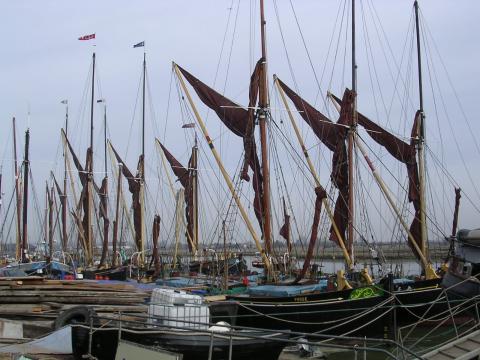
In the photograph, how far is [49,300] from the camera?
1903 centimetres

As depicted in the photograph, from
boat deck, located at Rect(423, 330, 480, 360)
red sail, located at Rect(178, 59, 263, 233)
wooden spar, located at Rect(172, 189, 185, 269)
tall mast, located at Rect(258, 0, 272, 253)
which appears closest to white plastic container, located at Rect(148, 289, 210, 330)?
boat deck, located at Rect(423, 330, 480, 360)

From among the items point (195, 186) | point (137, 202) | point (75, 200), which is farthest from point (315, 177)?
point (75, 200)

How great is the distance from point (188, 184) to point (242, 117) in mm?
20945

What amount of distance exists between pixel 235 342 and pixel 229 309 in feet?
15.9

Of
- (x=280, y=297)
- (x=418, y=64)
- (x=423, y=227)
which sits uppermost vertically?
(x=418, y=64)

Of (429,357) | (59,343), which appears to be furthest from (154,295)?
(429,357)

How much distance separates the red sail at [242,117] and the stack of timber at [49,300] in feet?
26.7

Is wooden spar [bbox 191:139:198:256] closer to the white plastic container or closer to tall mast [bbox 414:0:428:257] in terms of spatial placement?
tall mast [bbox 414:0:428:257]

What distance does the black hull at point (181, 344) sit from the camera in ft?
42.1

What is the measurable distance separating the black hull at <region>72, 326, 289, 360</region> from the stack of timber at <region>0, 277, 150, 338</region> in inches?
101

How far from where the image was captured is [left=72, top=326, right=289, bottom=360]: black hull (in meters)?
12.8

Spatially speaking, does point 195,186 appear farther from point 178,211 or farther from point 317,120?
point 317,120

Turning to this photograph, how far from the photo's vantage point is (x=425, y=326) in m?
24.0

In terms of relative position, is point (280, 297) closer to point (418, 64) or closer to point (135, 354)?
point (135, 354)
